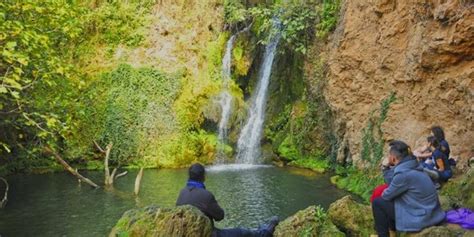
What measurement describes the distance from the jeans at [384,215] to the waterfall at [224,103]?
15.6 meters

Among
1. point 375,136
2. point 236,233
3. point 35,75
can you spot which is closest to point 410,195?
point 236,233

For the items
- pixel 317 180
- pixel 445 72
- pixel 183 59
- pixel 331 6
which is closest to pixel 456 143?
pixel 445 72

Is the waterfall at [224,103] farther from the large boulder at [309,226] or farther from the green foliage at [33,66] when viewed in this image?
the large boulder at [309,226]

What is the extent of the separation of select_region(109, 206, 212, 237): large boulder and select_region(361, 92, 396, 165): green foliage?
923 cm

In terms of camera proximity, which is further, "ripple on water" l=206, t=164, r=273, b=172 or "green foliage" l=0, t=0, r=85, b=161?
"ripple on water" l=206, t=164, r=273, b=172

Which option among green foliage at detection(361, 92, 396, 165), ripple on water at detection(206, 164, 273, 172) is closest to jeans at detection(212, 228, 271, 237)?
green foliage at detection(361, 92, 396, 165)

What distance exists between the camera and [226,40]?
2516 cm

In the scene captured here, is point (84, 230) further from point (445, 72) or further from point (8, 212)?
point (445, 72)

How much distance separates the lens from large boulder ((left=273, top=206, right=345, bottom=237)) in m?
7.88

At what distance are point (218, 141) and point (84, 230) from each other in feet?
Answer: 38.9

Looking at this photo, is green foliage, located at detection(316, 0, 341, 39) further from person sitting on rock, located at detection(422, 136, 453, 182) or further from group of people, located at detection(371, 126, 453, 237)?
group of people, located at detection(371, 126, 453, 237)

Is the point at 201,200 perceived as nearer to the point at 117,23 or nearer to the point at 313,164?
the point at 313,164

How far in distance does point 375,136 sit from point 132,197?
7.94m

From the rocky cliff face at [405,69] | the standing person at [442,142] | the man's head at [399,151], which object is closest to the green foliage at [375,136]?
the rocky cliff face at [405,69]
